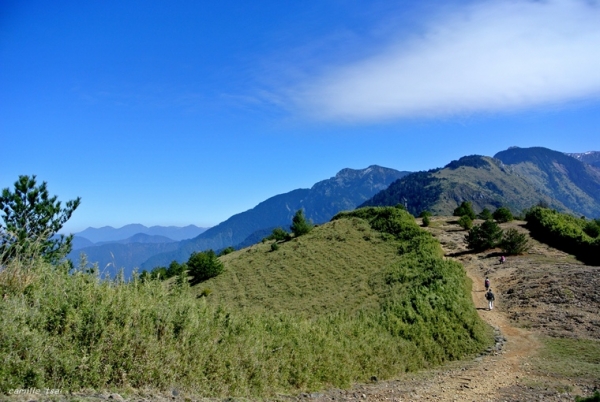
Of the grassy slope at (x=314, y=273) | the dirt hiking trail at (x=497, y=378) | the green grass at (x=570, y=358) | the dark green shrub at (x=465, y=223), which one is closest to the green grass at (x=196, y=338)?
the dirt hiking trail at (x=497, y=378)

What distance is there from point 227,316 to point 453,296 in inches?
488

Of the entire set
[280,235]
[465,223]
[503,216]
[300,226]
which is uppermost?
[300,226]

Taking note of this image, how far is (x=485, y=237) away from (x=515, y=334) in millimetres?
17590

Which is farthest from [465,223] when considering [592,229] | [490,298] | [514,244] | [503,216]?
[490,298]

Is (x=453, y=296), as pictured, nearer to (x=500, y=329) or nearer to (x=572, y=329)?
(x=500, y=329)

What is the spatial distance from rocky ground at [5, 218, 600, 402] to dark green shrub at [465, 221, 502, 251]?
1.10 meters

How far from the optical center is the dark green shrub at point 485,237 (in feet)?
107

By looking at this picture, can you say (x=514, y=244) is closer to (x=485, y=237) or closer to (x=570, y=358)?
(x=485, y=237)

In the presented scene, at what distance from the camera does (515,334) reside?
16.7 m

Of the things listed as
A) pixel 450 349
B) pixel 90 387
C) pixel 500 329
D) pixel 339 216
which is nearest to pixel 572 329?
pixel 500 329

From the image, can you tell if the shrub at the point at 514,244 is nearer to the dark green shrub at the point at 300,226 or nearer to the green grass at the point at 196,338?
the green grass at the point at 196,338

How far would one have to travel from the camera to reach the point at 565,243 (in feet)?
103

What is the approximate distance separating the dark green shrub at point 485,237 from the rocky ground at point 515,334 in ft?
3.62

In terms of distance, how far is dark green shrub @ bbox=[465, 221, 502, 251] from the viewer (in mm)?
32594
